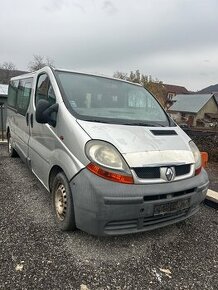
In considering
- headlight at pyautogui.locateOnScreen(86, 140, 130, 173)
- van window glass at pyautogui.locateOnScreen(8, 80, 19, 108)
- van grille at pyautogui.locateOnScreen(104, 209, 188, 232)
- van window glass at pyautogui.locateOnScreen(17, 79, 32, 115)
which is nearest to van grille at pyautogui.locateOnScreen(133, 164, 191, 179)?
headlight at pyautogui.locateOnScreen(86, 140, 130, 173)

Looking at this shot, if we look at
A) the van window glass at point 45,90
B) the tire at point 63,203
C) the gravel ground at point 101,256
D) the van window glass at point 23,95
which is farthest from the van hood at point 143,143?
the van window glass at point 23,95

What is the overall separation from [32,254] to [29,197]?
1538mm

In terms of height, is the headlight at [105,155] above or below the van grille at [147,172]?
above

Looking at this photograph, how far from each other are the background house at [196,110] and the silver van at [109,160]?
46249mm

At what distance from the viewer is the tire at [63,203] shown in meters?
2.86

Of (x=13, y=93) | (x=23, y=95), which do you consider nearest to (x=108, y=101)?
(x=23, y=95)

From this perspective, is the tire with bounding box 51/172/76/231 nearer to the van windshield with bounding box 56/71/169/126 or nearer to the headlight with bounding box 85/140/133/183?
the headlight with bounding box 85/140/133/183

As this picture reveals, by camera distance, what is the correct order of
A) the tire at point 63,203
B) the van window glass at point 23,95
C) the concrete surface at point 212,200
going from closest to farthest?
the tire at point 63,203 → the concrete surface at point 212,200 → the van window glass at point 23,95

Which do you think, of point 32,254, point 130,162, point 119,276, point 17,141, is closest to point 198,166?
point 130,162

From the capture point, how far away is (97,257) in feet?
8.88

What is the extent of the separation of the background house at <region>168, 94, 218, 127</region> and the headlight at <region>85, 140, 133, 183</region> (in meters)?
47.1

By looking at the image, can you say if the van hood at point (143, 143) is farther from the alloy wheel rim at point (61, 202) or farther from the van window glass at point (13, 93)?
the van window glass at point (13, 93)

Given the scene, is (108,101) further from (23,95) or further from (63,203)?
(23,95)

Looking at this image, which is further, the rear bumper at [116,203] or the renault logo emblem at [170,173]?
the renault logo emblem at [170,173]
